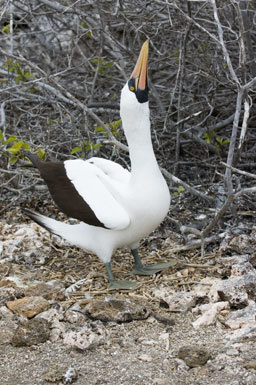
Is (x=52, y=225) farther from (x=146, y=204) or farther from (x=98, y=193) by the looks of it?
(x=146, y=204)

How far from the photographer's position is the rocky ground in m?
2.92

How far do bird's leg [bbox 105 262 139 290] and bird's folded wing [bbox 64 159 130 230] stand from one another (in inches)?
13.1

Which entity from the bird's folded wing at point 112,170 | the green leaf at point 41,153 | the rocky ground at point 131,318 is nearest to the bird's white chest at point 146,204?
the bird's folded wing at point 112,170

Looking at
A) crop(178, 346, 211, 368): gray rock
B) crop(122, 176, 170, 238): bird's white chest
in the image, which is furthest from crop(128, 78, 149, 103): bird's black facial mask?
crop(178, 346, 211, 368): gray rock

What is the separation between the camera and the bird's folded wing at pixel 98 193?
146 inches

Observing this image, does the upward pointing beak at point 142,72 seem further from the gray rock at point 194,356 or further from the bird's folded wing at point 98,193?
the gray rock at point 194,356

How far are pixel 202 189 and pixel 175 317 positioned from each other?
1.84 metres

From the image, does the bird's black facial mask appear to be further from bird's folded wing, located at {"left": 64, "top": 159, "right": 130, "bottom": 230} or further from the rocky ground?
the rocky ground

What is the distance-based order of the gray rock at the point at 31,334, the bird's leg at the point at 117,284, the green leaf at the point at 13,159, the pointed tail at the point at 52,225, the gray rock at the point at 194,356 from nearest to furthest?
the gray rock at the point at 194,356 → the gray rock at the point at 31,334 → the bird's leg at the point at 117,284 → the pointed tail at the point at 52,225 → the green leaf at the point at 13,159

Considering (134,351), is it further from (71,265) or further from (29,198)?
(29,198)

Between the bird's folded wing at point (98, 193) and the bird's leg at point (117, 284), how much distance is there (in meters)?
0.33

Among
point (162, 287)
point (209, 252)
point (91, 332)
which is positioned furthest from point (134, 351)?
point (209, 252)

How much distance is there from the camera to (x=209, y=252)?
4359 millimetres

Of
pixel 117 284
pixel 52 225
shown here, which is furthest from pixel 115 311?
pixel 52 225
